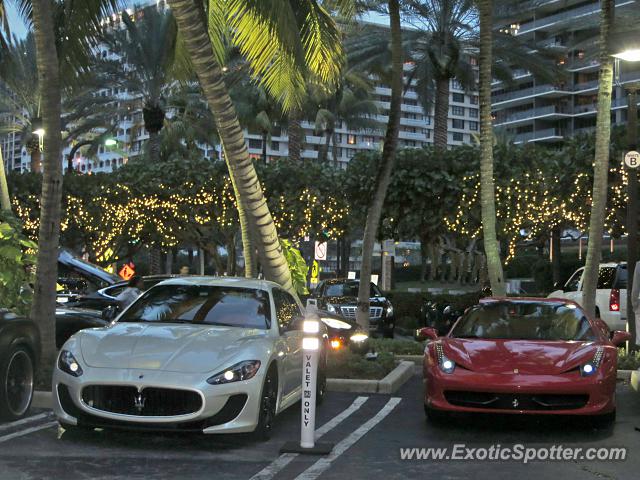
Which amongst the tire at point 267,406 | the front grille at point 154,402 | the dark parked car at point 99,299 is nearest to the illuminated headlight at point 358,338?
the tire at point 267,406

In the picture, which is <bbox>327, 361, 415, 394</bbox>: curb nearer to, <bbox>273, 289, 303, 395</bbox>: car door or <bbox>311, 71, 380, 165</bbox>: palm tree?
<bbox>273, 289, 303, 395</bbox>: car door

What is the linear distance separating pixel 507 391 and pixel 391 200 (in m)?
18.5

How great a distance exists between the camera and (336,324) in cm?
1334

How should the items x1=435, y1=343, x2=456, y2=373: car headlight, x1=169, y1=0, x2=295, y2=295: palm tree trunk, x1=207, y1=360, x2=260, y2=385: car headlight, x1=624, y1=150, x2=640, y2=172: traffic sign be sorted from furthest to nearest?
x1=624, y1=150, x2=640, y2=172: traffic sign
x1=169, y1=0, x2=295, y2=295: palm tree trunk
x1=435, y1=343, x2=456, y2=373: car headlight
x1=207, y1=360, x2=260, y2=385: car headlight

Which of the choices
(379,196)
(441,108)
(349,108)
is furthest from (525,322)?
(349,108)

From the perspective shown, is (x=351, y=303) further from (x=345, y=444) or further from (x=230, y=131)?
(x=345, y=444)

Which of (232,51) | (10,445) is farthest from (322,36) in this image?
(232,51)

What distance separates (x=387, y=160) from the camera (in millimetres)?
16266

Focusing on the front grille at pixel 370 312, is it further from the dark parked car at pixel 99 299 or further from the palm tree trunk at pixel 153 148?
the palm tree trunk at pixel 153 148

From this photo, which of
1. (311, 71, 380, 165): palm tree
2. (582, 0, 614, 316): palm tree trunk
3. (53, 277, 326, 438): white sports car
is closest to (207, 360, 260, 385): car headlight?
(53, 277, 326, 438): white sports car

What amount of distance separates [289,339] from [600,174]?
29.5 ft

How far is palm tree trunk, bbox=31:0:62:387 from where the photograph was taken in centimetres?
1075

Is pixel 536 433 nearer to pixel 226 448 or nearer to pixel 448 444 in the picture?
pixel 448 444

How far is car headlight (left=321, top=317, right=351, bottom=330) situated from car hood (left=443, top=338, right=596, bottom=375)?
4610 mm
